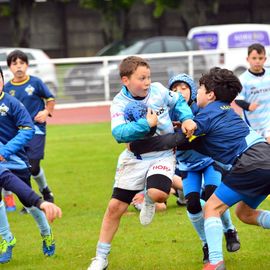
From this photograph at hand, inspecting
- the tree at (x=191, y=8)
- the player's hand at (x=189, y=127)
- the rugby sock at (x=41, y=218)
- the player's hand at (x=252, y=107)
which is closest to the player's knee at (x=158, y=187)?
the player's hand at (x=189, y=127)

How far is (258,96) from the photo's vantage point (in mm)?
11953

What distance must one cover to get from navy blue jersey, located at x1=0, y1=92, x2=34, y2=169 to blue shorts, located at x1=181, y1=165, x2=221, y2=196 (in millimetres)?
1512

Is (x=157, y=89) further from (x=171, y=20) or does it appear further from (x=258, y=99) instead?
(x=171, y=20)

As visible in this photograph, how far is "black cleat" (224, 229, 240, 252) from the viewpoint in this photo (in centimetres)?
744

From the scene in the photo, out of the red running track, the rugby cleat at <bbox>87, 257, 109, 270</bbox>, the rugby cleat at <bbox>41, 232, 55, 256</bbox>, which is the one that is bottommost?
the red running track

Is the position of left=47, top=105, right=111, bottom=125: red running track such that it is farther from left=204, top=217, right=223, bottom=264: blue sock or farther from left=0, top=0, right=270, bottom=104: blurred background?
left=204, top=217, right=223, bottom=264: blue sock

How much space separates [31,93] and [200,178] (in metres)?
3.68

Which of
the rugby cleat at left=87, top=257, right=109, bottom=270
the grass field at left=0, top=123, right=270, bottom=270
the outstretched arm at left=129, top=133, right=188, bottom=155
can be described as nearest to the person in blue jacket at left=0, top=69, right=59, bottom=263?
the grass field at left=0, top=123, right=270, bottom=270

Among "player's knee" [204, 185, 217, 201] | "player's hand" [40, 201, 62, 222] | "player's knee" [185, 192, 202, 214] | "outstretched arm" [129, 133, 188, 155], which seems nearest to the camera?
"player's hand" [40, 201, 62, 222]

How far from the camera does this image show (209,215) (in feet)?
21.8

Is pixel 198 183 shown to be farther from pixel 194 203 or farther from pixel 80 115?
pixel 80 115

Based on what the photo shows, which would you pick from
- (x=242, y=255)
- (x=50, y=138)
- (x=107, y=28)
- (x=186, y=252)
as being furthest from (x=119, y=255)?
(x=107, y=28)

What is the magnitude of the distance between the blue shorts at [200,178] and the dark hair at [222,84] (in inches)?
35.0

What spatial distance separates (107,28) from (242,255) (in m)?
32.7
